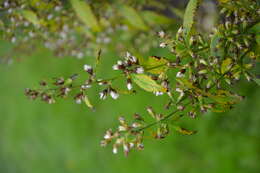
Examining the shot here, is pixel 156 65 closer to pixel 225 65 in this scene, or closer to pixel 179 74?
pixel 179 74

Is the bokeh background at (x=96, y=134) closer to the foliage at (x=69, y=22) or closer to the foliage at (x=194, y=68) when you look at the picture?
the foliage at (x=69, y=22)

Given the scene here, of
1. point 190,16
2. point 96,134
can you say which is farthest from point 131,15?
point 96,134

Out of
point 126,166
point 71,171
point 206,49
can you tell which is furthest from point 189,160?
point 206,49

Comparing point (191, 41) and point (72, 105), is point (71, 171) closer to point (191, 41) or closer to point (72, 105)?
point (72, 105)

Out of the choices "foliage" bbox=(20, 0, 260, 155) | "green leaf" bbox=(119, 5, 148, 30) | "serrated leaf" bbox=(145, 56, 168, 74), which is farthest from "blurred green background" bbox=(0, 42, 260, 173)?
"serrated leaf" bbox=(145, 56, 168, 74)

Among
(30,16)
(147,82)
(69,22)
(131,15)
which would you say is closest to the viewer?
(147,82)

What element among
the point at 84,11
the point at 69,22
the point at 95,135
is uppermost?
the point at 84,11

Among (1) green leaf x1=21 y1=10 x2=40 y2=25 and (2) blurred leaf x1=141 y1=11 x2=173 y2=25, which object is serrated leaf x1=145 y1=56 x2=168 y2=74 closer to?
(1) green leaf x1=21 y1=10 x2=40 y2=25

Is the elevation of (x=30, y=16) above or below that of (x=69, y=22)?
above
